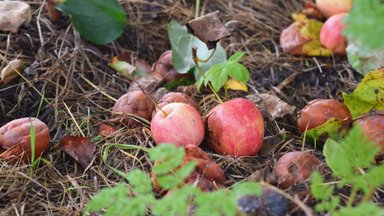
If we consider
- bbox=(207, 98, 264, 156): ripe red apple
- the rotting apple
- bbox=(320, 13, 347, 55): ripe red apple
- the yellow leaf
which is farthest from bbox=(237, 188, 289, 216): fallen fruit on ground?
bbox=(320, 13, 347, 55): ripe red apple

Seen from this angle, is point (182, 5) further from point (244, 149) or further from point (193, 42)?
point (244, 149)

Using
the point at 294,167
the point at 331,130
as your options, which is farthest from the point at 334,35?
the point at 294,167

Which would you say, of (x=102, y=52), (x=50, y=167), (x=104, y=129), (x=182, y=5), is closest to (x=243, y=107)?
(x=104, y=129)

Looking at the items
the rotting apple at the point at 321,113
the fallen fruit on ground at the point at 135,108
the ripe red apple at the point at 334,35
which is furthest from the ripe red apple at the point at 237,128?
the ripe red apple at the point at 334,35

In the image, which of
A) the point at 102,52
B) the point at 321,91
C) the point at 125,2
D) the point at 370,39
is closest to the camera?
the point at 370,39

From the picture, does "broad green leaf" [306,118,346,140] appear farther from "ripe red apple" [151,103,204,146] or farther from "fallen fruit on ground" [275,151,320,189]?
"ripe red apple" [151,103,204,146]

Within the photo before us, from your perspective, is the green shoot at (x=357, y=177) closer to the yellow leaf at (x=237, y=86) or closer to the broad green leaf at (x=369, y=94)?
the broad green leaf at (x=369, y=94)

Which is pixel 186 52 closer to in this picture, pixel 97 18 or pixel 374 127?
pixel 97 18
